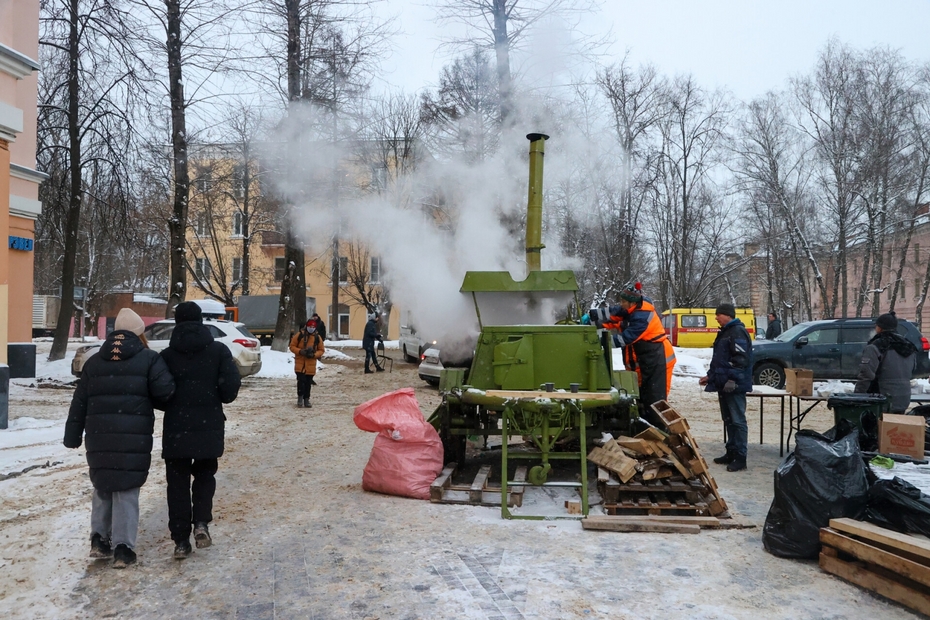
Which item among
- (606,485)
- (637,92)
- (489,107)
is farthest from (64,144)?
(606,485)

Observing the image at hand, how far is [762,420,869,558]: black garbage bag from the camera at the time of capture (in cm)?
446

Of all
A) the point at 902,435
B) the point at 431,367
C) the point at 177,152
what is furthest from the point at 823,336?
the point at 177,152

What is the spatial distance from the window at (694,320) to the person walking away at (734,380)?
71.6 ft

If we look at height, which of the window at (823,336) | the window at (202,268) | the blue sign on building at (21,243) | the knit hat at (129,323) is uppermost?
the window at (202,268)

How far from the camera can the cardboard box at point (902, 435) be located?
579cm

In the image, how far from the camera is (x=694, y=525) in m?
5.20

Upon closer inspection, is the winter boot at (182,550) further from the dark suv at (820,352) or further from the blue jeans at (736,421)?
the dark suv at (820,352)

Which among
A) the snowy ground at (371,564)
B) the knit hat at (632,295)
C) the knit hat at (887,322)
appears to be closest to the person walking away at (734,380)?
the snowy ground at (371,564)

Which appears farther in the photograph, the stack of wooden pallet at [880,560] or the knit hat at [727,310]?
the knit hat at [727,310]

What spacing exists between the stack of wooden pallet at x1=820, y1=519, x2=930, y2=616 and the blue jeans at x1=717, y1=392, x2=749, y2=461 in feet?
10.3

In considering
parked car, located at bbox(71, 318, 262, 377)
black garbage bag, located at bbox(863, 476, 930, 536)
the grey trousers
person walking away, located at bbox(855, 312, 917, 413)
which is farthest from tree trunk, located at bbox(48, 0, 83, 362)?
black garbage bag, located at bbox(863, 476, 930, 536)

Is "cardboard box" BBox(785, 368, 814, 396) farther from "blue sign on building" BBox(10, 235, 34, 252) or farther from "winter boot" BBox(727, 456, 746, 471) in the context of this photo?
"blue sign on building" BBox(10, 235, 34, 252)

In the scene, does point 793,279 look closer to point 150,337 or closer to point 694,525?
point 150,337

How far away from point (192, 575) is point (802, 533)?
147 inches
